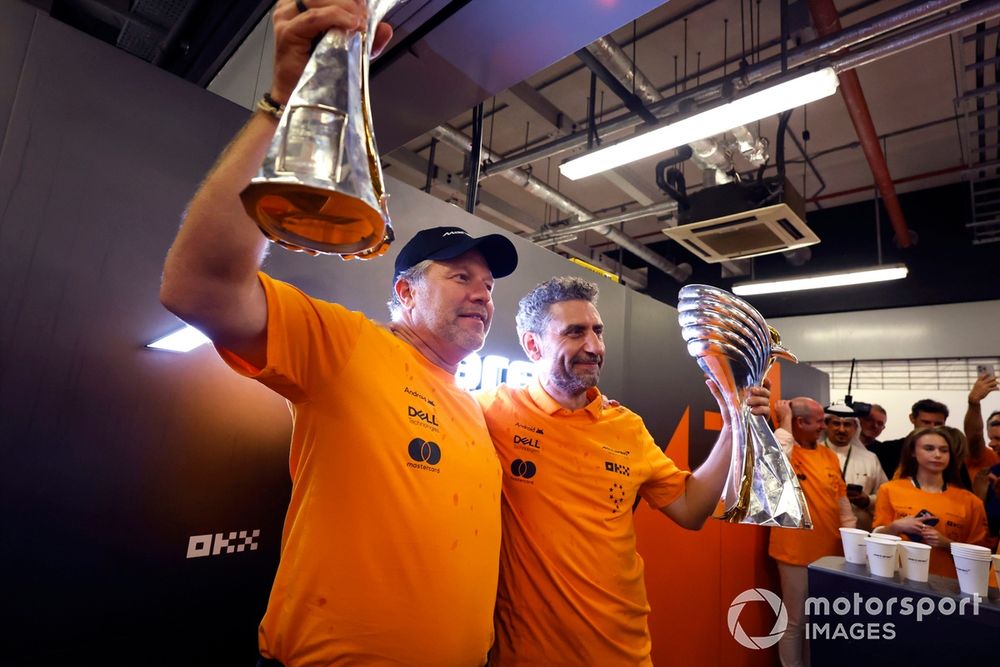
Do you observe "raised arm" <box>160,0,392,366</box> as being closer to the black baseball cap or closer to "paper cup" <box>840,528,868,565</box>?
the black baseball cap

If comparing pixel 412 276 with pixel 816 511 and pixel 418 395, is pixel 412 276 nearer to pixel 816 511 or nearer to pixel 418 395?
pixel 418 395

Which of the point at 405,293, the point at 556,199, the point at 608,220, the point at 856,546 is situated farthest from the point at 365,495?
the point at 608,220

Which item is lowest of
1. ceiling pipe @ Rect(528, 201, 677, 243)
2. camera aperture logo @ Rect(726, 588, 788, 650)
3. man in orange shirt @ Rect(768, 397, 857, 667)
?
camera aperture logo @ Rect(726, 588, 788, 650)

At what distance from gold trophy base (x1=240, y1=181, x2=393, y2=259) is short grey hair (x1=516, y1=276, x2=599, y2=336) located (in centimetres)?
127

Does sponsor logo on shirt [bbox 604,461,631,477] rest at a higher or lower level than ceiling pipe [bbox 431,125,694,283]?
lower

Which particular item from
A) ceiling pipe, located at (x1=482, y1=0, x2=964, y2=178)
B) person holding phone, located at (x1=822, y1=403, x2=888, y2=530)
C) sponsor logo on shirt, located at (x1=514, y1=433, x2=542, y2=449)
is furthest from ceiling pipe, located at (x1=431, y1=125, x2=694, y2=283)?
sponsor logo on shirt, located at (x1=514, y1=433, x2=542, y2=449)

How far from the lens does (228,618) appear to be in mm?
1586

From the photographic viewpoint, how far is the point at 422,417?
1161mm

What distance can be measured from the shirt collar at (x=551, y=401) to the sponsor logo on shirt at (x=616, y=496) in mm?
233

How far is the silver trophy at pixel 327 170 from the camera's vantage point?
0.42 metres

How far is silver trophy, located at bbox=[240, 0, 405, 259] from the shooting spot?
0.42m

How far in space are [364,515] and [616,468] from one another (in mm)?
842

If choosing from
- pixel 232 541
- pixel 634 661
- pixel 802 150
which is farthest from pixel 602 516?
pixel 802 150

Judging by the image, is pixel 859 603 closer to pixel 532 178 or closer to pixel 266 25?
pixel 266 25
